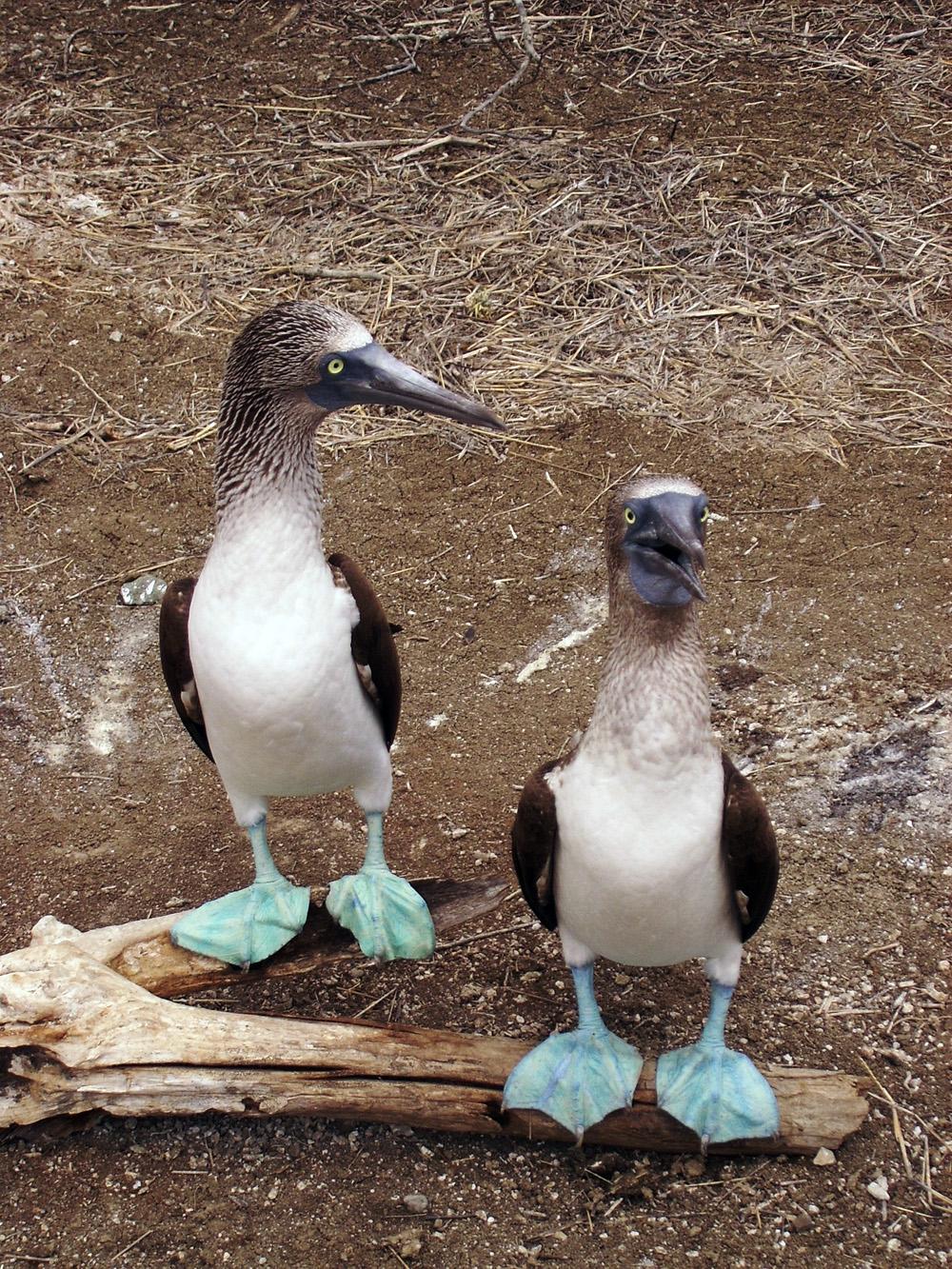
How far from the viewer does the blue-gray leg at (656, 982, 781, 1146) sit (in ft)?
10.8

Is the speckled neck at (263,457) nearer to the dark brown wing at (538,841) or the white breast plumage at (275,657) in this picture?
the white breast plumage at (275,657)

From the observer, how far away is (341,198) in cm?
778

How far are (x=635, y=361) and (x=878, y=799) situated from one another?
2.93m

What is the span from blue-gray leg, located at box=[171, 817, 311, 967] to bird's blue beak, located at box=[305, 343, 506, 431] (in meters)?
1.34

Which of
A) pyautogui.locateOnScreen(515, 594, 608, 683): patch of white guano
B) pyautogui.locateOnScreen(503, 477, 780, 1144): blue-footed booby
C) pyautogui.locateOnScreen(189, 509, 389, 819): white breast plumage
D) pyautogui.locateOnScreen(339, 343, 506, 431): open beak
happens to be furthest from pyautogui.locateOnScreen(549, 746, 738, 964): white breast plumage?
pyautogui.locateOnScreen(515, 594, 608, 683): patch of white guano

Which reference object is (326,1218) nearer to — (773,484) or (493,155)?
(773,484)

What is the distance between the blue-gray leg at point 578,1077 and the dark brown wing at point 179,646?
1350 mm

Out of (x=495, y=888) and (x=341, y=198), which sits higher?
(x=341, y=198)

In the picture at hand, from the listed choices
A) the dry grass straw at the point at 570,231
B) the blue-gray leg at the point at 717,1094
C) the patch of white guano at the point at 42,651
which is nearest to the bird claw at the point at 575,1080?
the blue-gray leg at the point at 717,1094

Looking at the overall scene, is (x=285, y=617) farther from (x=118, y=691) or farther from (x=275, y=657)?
(x=118, y=691)

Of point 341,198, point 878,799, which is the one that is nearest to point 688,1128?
point 878,799

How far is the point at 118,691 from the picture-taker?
537 cm

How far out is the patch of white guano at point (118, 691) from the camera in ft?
17.0

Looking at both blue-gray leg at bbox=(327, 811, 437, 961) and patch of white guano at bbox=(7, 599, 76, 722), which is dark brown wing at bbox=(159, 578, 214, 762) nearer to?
blue-gray leg at bbox=(327, 811, 437, 961)
